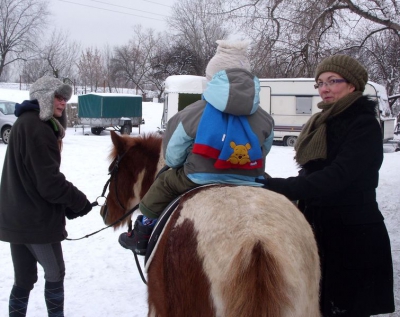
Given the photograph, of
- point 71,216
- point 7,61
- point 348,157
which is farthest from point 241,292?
point 7,61

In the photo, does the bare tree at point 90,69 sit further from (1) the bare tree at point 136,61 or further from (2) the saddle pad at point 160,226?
(2) the saddle pad at point 160,226

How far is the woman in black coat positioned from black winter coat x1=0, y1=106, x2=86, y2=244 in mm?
1614

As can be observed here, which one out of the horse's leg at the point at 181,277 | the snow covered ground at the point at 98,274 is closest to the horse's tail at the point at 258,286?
the horse's leg at the point at 181,277

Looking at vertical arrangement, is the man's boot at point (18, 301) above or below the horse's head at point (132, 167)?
below

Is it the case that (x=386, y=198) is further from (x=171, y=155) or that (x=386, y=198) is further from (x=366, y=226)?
(x=171, y=155)

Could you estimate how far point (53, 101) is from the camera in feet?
10.0

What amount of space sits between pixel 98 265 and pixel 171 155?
3.57 m

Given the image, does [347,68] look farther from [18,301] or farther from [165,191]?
[18,301]

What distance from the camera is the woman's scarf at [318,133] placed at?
7.93 feet

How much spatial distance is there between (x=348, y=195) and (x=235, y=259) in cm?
112

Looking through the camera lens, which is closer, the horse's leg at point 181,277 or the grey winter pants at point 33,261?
the horse's leg at point 181,277

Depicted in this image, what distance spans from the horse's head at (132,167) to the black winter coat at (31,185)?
52cm

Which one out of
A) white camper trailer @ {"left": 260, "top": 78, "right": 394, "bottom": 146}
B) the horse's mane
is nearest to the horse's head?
the horse's mane

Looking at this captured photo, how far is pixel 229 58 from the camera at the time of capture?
2230 mm
